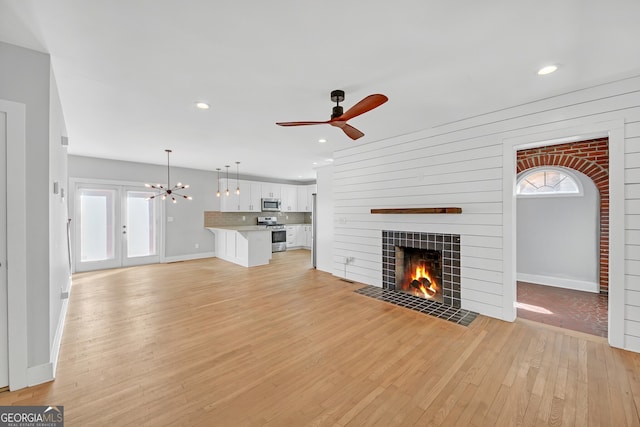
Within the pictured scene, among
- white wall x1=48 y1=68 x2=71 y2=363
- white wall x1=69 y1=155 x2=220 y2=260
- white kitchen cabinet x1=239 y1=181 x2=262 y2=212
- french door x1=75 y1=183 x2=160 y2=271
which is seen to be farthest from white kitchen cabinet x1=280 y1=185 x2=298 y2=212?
white wall x1=48 y1=68 x2=71 y2=363

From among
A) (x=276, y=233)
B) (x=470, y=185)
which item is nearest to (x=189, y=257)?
(x=276, y=233)

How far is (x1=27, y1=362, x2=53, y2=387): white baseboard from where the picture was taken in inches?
79.1

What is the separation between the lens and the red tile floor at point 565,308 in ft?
10.1

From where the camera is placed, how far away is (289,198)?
9625 millimetres

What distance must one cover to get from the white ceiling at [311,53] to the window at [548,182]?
98.3 inches

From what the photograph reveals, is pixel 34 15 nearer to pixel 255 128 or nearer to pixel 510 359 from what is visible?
pixel 255 128

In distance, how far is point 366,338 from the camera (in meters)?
2.78

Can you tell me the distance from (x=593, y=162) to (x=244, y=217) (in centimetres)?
840

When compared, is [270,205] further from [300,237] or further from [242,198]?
[300,237]

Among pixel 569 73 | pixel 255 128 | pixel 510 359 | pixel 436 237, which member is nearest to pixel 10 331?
pixel 255 128

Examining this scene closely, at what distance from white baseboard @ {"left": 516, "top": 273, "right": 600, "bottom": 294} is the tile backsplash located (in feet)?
23.7

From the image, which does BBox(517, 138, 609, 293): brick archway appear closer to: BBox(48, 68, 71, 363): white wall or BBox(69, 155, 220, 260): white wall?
BBox(48, 68, 71, 363): white wall

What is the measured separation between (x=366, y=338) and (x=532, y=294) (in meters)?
3.29

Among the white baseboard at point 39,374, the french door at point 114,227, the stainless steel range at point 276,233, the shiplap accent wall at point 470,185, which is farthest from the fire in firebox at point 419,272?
the french door at point 114,227
